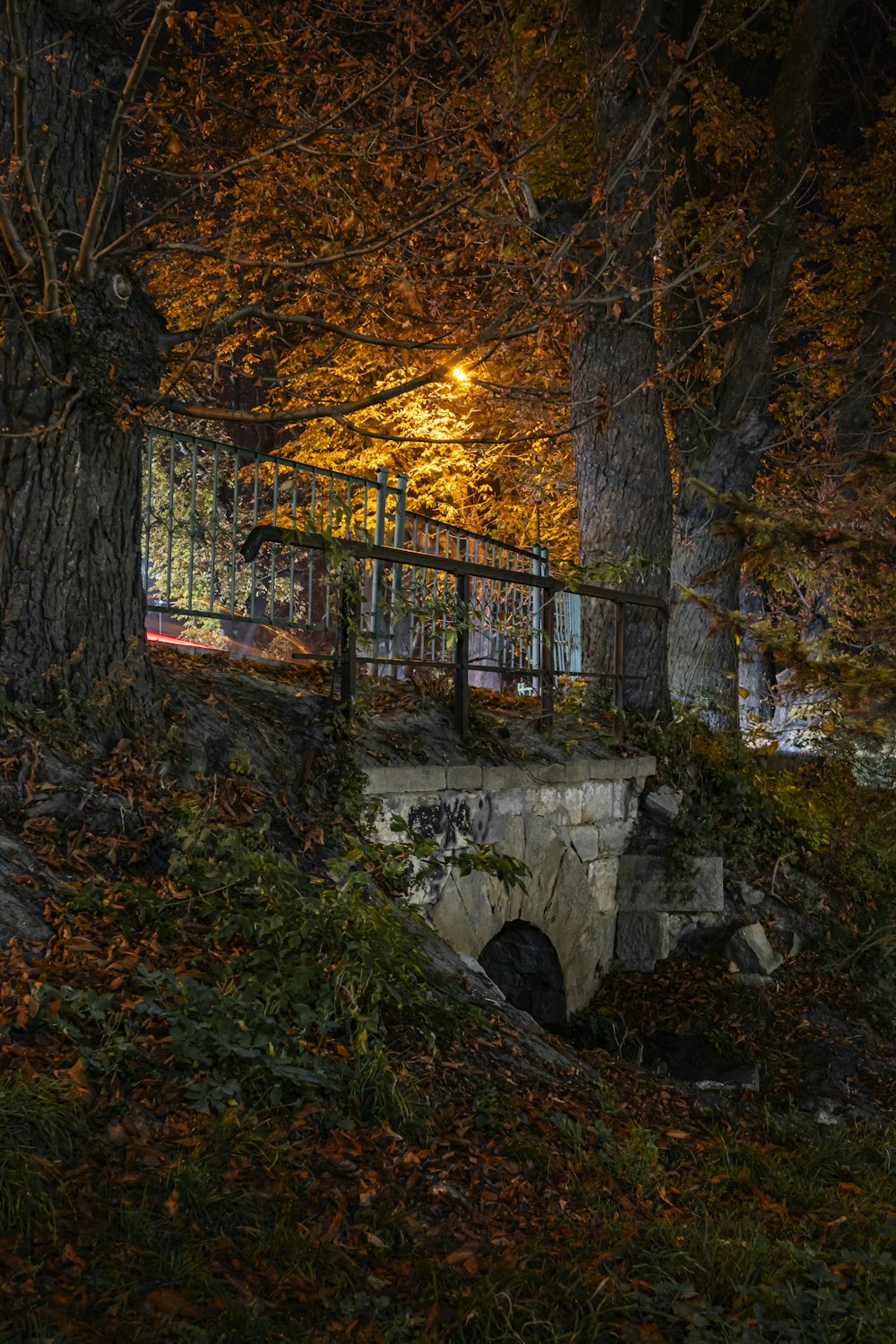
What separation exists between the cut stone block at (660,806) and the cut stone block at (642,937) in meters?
0.73

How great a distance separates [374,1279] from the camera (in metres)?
2.85

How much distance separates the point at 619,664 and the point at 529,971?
2539 millimetres

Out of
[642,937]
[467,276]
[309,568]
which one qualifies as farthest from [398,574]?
[642,937]

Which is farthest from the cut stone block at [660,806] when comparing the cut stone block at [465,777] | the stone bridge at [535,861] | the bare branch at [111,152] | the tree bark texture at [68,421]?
the bare branch at [111,152]

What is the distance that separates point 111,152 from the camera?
4.85 m

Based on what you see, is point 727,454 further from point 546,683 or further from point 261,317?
point 261,317

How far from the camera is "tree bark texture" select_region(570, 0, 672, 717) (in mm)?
9461

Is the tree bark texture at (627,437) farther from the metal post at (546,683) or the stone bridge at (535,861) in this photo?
the metal post at (546,683)

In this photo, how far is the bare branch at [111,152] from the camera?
452cm

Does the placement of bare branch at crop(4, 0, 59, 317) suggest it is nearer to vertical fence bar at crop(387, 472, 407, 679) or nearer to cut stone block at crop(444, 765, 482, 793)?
vertical fence bar at crop(387, 472, 407, 679)

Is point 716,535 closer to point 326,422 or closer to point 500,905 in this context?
point 500,905

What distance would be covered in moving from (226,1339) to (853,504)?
16.8 feet

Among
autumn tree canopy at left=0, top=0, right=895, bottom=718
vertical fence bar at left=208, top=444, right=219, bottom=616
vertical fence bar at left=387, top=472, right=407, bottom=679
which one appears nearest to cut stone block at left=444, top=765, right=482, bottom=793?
vertical fence bar at left=387, top=472, right=407, bottom=679

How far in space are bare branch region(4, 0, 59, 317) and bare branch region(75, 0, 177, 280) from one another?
0.15m
